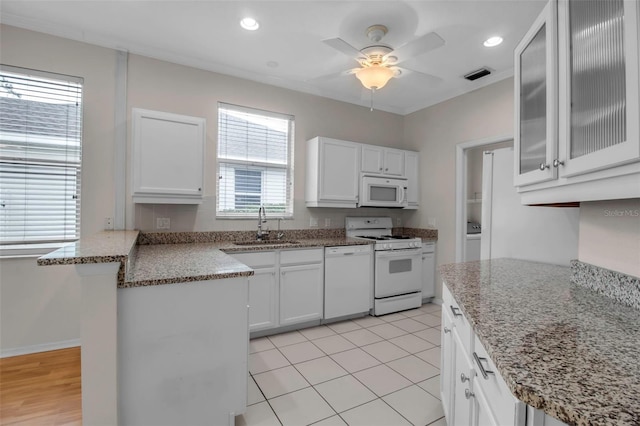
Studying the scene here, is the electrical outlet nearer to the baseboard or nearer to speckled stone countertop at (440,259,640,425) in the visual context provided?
the baseboard

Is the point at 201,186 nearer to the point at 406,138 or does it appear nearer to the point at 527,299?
the point at 527,299

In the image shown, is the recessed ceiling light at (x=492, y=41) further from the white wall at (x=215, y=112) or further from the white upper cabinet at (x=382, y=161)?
the white wall at (x=215, y=112)

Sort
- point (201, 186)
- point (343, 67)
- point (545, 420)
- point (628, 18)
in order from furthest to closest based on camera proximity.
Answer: point (343, 67) < point (201, 186) < point (628, 18) < point (545, 420)

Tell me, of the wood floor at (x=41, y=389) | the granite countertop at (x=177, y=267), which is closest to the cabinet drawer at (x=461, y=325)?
the granite countertop at (x=177, y=267)

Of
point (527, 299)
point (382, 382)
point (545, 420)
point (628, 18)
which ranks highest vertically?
point (628, 18)

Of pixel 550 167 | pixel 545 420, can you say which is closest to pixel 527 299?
pixel 550 167

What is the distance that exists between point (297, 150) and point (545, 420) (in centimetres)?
359

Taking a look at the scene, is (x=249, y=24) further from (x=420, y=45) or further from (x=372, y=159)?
(x=372, y=159)

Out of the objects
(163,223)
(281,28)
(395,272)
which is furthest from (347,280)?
(281,28)

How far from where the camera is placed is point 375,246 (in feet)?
12.4

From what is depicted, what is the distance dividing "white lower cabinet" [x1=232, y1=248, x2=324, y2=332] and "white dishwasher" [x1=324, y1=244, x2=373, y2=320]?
98 millimetres

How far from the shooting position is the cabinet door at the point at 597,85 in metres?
0.81

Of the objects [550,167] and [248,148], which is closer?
[550,167]

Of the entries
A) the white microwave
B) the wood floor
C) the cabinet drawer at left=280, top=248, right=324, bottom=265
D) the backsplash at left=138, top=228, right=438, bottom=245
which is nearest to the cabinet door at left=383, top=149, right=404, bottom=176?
the white microwave
